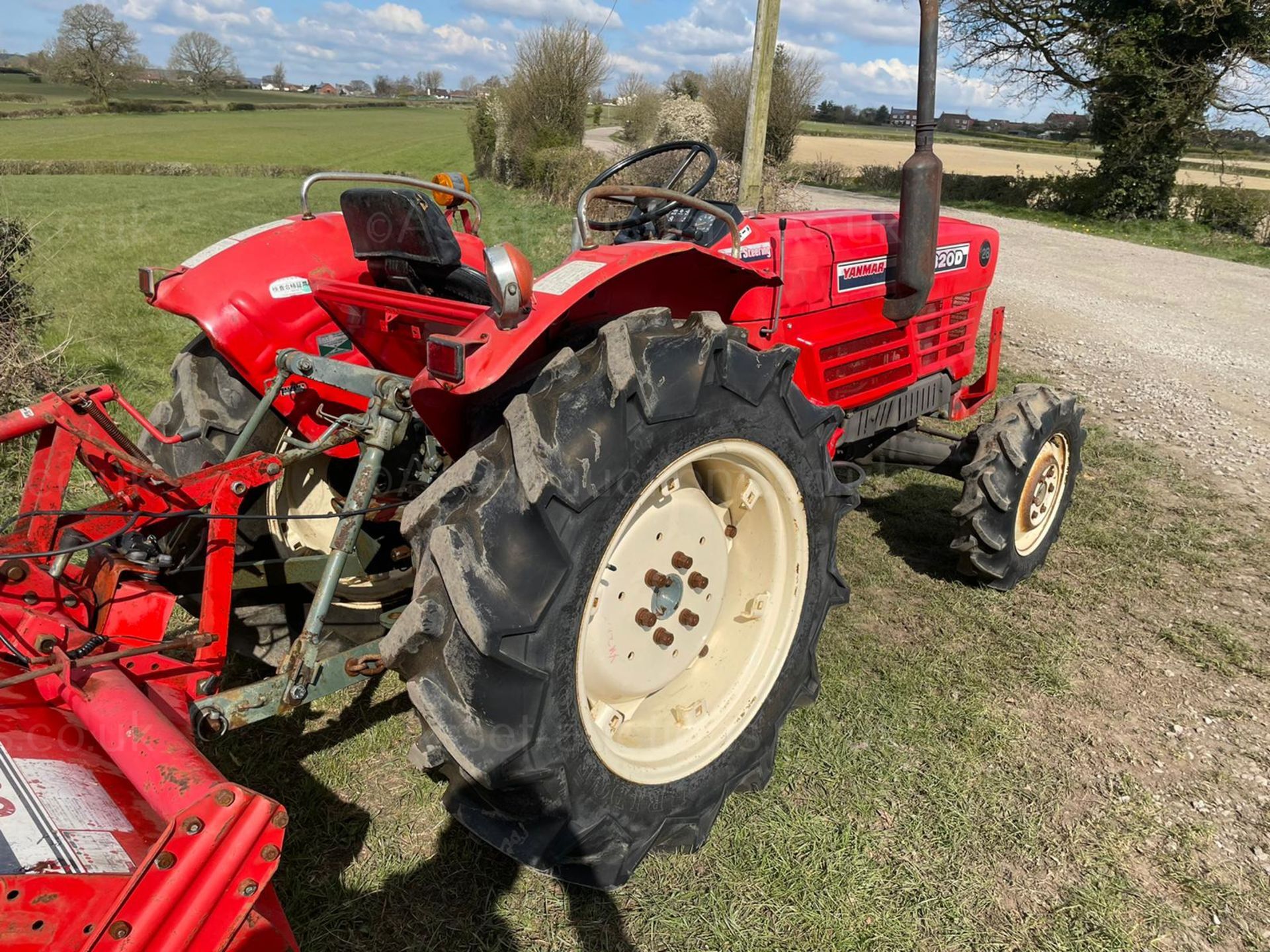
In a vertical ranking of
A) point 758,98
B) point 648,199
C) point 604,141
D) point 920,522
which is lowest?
point 920,522

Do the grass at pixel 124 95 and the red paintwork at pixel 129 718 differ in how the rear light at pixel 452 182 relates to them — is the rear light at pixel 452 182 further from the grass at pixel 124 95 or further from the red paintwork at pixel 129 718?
the grass at pixel 124 95

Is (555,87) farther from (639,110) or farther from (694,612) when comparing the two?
(694,612)

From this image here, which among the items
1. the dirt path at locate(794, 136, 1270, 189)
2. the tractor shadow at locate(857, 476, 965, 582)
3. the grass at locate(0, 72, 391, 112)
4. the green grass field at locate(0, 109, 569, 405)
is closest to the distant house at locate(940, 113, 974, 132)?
the dirt path at locate(794, 136, 1270, 189)

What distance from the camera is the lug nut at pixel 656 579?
6.16 feet

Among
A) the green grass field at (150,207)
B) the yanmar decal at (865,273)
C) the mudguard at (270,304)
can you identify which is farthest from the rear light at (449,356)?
the green grass field at (150,207)

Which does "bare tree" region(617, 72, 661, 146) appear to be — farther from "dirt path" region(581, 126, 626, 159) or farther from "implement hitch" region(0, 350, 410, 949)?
"implement hitch" region(0, 350, 410, 949)

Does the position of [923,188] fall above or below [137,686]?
above

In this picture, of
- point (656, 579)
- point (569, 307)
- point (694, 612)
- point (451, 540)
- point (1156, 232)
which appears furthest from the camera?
point (1156, 232)

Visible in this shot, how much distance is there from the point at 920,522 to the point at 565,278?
270cm

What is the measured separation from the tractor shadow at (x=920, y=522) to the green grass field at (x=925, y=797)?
0.02m

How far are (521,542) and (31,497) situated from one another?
1108 millimetres

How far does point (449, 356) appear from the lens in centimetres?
150

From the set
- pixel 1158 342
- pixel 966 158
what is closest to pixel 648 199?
pixel 1158 342

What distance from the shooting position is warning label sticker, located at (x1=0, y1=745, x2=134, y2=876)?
1169mm
